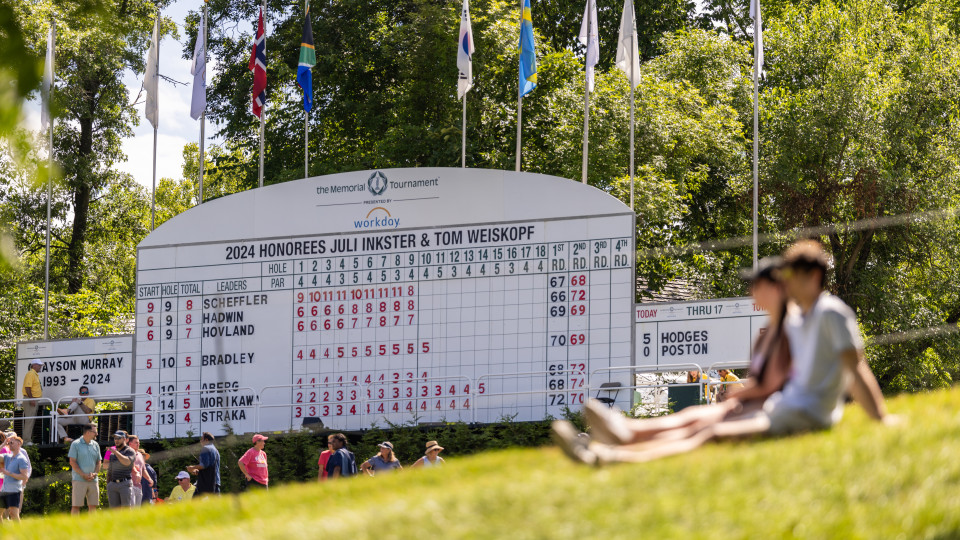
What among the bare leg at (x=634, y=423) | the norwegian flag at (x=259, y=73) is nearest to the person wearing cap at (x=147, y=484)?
the norwegian flag at (x=259, y=73)

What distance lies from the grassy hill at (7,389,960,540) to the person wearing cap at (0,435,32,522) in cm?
1061

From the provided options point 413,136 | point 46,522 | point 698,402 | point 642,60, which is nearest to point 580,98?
point 413,136

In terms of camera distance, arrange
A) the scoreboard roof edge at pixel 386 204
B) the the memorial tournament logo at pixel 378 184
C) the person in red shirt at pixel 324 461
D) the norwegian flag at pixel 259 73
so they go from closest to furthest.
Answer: the person in red shirt at pixel 324 461 < the scoreboard roof edge at pixel 386 204 < the the memorial tournament logo at pixel 378 184 < the norwegian flag at pixel 259 73

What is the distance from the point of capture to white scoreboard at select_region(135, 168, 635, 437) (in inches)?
773

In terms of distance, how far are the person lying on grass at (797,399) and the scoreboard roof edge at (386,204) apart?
12.2 metres

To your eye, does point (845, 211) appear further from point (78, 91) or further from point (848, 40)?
point (78, 91)

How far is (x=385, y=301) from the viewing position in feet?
68.5

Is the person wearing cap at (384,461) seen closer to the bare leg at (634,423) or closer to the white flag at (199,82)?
the bare leg at (634,423)

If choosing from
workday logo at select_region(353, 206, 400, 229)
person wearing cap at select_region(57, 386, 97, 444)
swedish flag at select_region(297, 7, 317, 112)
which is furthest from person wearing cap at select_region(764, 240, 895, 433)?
swedish flag at select_region(297, 7, 317, 112)

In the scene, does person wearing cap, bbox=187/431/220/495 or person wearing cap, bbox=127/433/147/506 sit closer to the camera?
person wearing cap, bbox=187/431/220/495

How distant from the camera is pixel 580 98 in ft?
101

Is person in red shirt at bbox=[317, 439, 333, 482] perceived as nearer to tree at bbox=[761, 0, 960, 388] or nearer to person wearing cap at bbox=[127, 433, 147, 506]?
person wearing cap at bbox=[127, 433, 147, 506]

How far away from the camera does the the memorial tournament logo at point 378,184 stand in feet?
69.5

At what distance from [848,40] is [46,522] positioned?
26.2 metres
